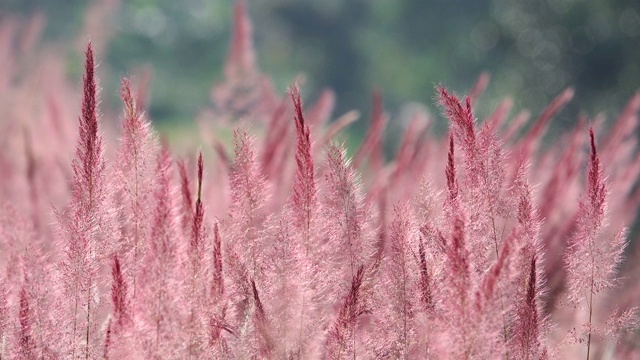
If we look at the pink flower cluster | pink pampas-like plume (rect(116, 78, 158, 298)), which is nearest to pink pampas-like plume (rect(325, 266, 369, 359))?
the pink flower cluster

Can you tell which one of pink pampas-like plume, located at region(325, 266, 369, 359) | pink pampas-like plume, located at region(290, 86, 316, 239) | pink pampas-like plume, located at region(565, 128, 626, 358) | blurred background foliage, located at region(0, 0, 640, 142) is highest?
blurred background foliage, located at region(0, 0, 640, 142)

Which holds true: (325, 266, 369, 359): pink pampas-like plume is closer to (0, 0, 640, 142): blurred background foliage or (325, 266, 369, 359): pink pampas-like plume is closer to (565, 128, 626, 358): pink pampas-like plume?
(565, 128, 626, 358): pink pampas-like plume

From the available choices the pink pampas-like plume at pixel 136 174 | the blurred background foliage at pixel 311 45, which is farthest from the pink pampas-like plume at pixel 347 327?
the blurred background foliage at pixel 311 45

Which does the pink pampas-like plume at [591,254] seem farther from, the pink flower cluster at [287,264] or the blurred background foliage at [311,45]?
the blurred background foliage at [311,45]

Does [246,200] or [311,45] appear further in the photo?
[311,45]

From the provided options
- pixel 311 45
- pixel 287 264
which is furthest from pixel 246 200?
pixel 311 45

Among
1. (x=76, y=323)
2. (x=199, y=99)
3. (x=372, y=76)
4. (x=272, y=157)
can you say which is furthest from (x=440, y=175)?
(x=372, y=76)

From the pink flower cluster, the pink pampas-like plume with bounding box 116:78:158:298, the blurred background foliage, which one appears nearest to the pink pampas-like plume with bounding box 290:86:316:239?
the pink flower cluster

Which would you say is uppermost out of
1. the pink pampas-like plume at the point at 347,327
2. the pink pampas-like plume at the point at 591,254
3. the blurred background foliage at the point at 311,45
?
the blurred background foliage at the point at 311,45

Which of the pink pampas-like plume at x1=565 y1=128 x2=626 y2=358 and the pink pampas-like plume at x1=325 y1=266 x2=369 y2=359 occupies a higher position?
the pink pampas-like plume at x1=565 y1=128 x2=626 y2=358

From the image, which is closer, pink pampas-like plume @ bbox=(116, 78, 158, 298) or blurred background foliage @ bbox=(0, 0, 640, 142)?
pink pampas-like plume @ bbox=(116, 78, 158, 298)

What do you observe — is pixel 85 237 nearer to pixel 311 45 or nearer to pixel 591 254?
pixel 591 254

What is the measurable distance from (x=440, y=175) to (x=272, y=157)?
0.94ft

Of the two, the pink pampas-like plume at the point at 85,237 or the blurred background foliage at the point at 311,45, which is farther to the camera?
the blurred background foliage at the point at 311,45
